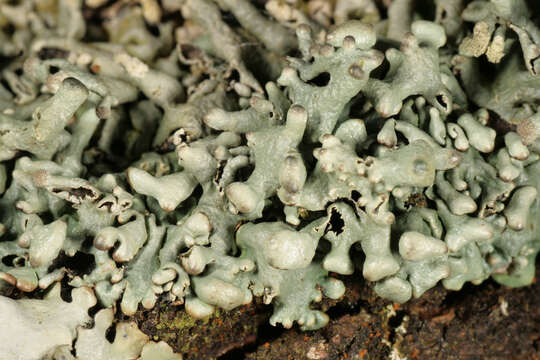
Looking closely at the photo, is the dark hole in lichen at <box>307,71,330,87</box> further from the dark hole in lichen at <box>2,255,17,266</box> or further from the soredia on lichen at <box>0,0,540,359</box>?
the dark hole in lichen at <box>2,255,17,266</box>

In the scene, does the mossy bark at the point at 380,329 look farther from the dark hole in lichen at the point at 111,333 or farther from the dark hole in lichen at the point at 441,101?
the dark hole in lichen at the point at 441,101

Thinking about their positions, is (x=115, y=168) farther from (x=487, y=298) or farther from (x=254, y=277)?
(x=487, y=298)

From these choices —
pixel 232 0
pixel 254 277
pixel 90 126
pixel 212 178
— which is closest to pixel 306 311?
pixel 254 277

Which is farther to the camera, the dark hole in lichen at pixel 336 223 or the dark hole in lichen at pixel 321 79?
the dark hole in lichen at pixel 321 79

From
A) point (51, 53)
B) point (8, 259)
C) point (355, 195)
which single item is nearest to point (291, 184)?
point (355, 195)

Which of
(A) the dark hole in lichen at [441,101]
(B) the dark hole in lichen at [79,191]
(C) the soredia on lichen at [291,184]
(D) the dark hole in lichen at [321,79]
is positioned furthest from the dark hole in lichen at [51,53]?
(A) the dark hole in lichen at [441,101]

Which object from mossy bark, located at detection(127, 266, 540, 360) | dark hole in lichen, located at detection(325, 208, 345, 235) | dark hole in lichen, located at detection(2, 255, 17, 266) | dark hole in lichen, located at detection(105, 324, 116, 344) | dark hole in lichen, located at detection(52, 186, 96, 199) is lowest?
mossy bark, located at detection(127, 266, 540, 360)

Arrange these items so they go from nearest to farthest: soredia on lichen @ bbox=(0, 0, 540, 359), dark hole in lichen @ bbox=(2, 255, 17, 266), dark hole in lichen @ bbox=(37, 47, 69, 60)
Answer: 1. soredia on lichen @ bbox=(0, 0, 540, 359)
2. dark hole in lichen @ bbox=(2, 255, 17, 266)
3. dark hole in lichen @ bbox=(37, 47, 69, 60)

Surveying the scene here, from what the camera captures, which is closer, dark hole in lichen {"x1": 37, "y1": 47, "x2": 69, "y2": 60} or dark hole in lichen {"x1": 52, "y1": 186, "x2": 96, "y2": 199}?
dark hole in lichen {"x1": 52, "y1": 186, "x2": 96, "y2": 199}

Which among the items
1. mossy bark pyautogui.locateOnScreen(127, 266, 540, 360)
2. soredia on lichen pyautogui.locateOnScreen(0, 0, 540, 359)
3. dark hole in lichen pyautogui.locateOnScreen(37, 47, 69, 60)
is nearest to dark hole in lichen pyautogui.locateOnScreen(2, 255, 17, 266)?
soredia on lichen pyautogui.locateOnScreen(0, 0, 540, 359)
